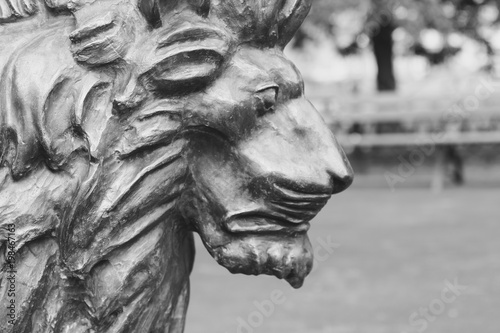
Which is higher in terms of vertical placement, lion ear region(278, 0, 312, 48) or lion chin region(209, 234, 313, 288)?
lion ear region(278, 0, 312, 48)

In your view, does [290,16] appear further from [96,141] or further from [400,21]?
[400,21]

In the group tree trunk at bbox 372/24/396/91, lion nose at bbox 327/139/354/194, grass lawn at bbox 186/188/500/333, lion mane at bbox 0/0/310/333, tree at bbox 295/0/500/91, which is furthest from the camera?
tree trunk at bbox 372/24/396/91

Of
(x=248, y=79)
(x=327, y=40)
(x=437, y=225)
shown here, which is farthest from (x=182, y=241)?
(x=327, y=40)

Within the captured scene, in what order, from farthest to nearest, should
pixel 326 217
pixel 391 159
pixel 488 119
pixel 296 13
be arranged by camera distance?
pixel 391 159 → pixel 488 119 → pixel 326 217 → pixel 296 13

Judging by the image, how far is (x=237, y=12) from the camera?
3.18ft

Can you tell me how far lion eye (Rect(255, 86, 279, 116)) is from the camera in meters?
0.98

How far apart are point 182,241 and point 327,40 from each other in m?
10.1


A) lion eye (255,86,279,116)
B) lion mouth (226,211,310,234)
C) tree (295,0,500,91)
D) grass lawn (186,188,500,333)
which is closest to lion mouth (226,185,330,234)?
lion mouth (226,211,310,234)

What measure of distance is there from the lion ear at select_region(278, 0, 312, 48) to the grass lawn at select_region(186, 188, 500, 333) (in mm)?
2297

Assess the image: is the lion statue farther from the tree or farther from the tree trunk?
the tree trunk

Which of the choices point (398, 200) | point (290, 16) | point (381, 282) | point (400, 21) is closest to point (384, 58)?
point (400, 21)

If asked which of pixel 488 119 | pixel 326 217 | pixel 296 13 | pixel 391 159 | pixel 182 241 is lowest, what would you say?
pixel 391 159

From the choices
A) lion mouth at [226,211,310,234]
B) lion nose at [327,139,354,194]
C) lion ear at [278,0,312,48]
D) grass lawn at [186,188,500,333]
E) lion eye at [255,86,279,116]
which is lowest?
grass lawn at [186,188,500,333]

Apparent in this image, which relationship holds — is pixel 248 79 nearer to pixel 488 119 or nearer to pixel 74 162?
pixel 74 162
